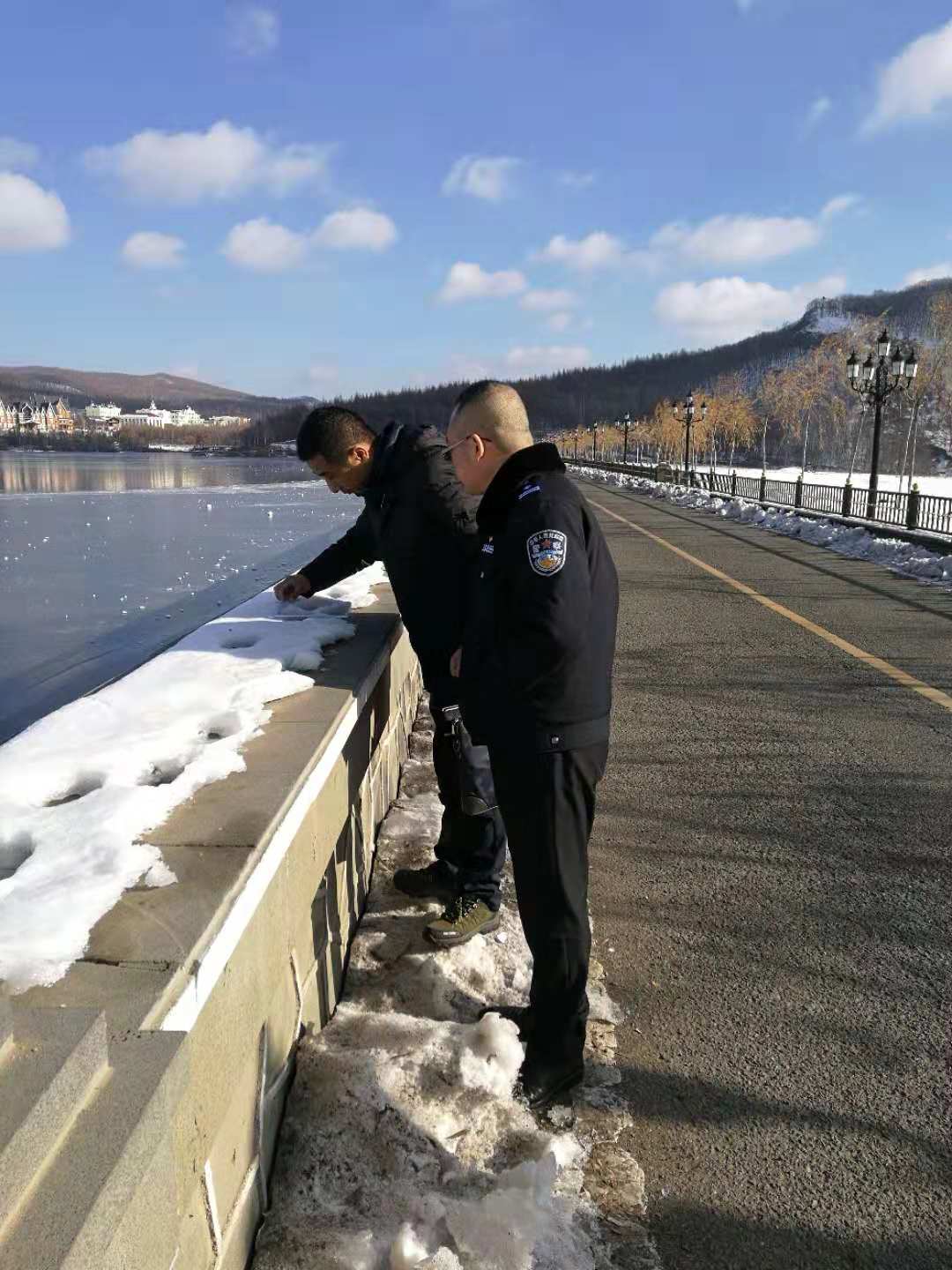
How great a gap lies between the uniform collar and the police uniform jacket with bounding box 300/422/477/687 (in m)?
0.77

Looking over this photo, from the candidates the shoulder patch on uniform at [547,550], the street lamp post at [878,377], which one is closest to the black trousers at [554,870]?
the shoulder patch on uniform at [547,550]

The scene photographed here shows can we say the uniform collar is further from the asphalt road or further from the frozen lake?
the frozen lake

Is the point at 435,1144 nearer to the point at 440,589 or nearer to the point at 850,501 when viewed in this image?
the point at 440,589

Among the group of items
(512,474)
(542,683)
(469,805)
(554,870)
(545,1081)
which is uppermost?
(512,474)

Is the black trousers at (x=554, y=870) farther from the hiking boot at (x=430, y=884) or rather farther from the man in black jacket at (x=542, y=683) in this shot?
the hiking boot at (x=430, y=884)

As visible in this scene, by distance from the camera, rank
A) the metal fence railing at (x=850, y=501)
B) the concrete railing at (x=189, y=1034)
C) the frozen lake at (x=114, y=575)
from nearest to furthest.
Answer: the concrete railing at (x=189, y=1034), the frozen lake at (x=114, y=575), the metal fence railing at (x=850, y=501)

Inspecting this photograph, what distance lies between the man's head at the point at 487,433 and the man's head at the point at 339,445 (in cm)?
Result: 91

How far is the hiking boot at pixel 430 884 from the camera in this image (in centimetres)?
333

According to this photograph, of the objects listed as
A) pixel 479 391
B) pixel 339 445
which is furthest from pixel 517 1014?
pixel 339 445

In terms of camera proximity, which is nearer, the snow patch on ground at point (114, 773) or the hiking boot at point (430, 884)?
the snow patch on ground at point (114, 773)

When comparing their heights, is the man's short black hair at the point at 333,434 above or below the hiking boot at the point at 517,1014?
above

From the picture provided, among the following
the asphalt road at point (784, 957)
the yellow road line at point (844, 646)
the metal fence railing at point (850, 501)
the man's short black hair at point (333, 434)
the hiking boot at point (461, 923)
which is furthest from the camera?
the metal fence railing at point (850, 501)

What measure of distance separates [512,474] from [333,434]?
1.29 meters

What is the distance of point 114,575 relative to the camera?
51.7 feet
